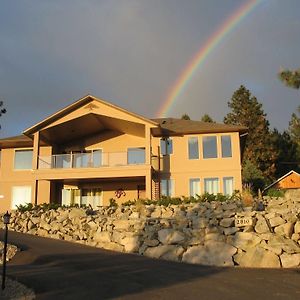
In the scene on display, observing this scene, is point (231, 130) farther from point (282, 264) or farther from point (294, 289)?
point (294, 289)

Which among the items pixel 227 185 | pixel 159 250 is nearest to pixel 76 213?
pixel 159 250

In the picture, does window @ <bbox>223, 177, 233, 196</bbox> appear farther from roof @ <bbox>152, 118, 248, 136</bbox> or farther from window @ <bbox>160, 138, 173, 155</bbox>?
window @ <bbox>160, 138, 173, 155</bbox>

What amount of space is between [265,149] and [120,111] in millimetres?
28491

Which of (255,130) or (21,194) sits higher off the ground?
(255,130)

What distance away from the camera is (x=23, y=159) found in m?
33.2

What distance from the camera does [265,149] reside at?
5359 centimetres

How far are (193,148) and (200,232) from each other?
12917mm

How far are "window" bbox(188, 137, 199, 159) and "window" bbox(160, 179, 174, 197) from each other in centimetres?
220

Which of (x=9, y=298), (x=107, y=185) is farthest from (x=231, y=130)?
→ (x=9, y=298)

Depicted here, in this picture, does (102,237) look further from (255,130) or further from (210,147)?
(255,130)

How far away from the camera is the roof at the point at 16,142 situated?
1279 inches

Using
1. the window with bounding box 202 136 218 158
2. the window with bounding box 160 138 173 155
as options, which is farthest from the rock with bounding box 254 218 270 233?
the window with bounding box 160 138 173 155

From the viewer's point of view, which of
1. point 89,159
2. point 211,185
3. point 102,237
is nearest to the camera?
point 102,237

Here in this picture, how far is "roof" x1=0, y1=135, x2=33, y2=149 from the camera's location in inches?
1279
